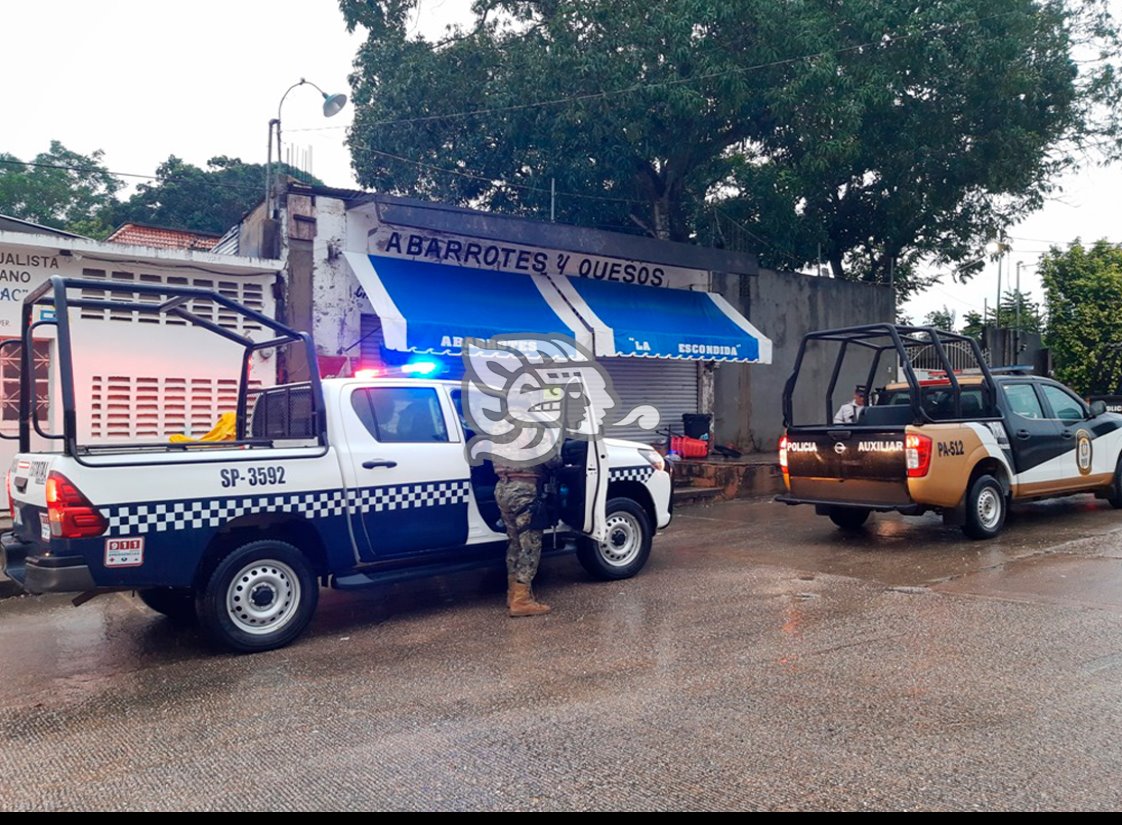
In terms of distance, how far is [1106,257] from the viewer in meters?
23.3

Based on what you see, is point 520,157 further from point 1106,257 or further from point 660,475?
point 1106,257

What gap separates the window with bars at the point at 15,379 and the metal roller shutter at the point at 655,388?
8.47 metres

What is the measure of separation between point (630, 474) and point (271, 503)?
3198mm

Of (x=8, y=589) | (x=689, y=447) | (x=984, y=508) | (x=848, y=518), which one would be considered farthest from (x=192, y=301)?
(x=984, y=508)

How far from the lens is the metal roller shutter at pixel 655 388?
1639cm

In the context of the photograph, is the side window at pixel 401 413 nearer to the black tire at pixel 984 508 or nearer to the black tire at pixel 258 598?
the black tire at pixel 258 598

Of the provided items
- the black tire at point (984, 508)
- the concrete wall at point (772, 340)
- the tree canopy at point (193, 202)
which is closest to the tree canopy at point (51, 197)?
the tree canopy at point (193, 202)

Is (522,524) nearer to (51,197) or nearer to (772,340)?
(772,340)

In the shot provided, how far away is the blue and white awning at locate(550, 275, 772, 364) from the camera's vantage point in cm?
1441

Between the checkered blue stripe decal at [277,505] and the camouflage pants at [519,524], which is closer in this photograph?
the checkered blue stripe decal at [277,505]

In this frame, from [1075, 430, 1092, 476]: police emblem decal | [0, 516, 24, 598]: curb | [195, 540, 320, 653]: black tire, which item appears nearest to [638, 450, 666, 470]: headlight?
[195, 540, 320, 653]: black tire

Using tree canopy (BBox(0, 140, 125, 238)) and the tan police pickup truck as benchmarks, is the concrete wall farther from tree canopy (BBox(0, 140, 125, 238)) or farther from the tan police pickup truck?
tree canopy (BBox(0, 140, 125, 238))

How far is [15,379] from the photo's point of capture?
11.0 m

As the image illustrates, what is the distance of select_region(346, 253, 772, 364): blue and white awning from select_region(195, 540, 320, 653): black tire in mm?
5832
